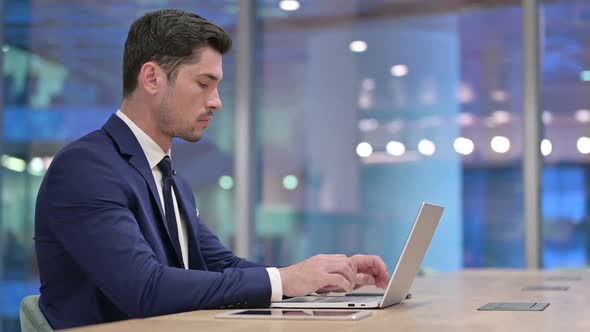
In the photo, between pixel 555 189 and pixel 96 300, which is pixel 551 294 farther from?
pixel 555 189

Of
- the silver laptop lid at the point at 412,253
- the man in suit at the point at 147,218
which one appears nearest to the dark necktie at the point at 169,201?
the man in suit at the point at 147,218

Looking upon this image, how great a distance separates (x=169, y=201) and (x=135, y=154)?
0.48 feet

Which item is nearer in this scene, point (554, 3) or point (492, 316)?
point (492, 316)

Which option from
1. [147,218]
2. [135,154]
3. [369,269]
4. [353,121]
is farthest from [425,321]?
[353,121]

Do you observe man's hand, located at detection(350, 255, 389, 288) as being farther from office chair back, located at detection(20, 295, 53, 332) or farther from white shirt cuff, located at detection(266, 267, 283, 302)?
office chair back, located at detection(20, 295, 53, 332)

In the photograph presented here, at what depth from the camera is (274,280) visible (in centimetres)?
183

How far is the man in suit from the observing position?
5.87 feet

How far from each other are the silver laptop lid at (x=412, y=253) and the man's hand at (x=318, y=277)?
92 mm

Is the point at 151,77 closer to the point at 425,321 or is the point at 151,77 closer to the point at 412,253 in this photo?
the point at 412,253

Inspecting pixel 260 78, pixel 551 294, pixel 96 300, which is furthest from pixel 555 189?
pixel 96 300

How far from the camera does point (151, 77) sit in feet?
7.23

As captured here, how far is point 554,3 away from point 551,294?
12.5ft

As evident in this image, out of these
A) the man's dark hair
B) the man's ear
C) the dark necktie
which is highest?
the man's dark hair

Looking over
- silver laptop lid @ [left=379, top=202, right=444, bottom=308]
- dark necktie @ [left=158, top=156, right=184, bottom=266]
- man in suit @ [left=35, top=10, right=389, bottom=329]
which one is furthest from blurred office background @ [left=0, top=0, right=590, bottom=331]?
silver laptop lid @ [left=379, top=202, right=444, bottom=308]
